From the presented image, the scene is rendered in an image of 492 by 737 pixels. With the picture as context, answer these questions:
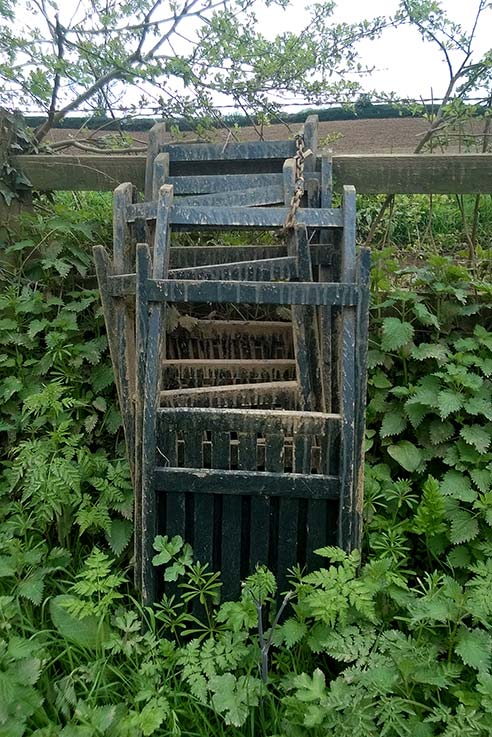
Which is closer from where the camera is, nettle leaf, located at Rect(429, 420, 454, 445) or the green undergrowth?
the green undergrowth

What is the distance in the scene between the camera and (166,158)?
254 centimetres

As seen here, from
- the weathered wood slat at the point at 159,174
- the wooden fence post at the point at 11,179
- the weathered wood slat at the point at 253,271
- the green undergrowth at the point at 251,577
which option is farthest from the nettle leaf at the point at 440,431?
the wooden fence post at the point at 11,179

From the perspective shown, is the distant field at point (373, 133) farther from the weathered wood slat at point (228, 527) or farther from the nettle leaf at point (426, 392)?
the weathered wood slat at point (228, 527)

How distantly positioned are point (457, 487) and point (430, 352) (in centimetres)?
62

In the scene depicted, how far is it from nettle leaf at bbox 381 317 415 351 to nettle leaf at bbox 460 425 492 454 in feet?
1.54

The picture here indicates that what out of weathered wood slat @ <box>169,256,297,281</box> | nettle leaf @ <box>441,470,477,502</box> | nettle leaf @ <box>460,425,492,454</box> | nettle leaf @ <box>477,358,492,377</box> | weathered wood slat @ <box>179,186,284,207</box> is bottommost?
nettle leaf @ <box>441,470,477,502</box>

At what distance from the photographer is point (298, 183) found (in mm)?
2242

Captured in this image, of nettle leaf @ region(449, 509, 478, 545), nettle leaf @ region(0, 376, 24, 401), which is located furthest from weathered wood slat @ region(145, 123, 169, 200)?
nettle leaf @ region(449, 509, 478, 545)

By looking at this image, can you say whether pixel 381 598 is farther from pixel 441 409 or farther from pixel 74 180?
pixel 74 180

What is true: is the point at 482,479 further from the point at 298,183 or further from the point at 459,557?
the point at 298,183

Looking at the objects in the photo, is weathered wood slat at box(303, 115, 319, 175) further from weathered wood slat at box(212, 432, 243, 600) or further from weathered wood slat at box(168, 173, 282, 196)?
weathered wood slat at box(212, 432, 243, 600)

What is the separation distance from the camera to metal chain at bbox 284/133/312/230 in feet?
6.97

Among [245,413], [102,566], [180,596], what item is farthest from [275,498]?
[102,566]

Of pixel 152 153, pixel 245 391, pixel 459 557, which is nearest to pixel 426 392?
pixel 459 557
